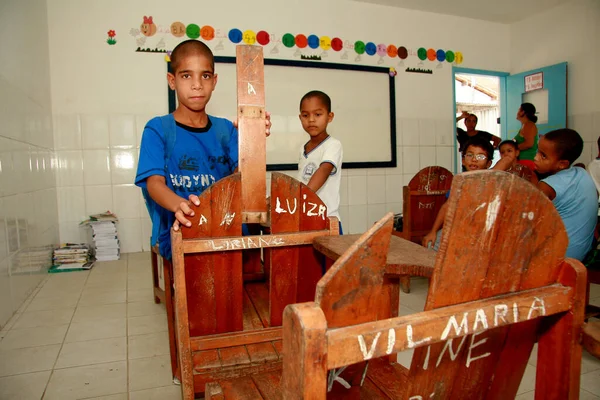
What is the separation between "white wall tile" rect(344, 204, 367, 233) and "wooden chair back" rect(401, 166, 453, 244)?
1.59 meters

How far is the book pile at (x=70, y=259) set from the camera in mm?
3183

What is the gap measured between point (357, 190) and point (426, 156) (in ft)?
3.39

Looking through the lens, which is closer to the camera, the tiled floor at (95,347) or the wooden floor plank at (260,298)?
the wooden floor plank at (260,298)

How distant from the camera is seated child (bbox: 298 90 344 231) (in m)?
2.00

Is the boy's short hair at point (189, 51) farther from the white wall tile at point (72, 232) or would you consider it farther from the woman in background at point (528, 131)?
the woman in background at point (528, 131)

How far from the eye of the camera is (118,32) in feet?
12.0

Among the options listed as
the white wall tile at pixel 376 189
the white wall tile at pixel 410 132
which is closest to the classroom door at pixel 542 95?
the white wall tile at pixel 410 132

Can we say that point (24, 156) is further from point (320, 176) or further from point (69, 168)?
point (320, 176)

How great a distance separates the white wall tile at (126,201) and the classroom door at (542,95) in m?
4.56

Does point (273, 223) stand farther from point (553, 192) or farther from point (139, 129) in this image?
point (139, 129)

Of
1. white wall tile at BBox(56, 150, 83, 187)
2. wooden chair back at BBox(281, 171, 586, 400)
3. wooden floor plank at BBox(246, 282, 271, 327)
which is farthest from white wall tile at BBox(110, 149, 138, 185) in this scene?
wooden chair back at BBox(281, 171, 586, 400)

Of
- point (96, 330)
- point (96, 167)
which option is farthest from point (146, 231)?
point (96, 330)

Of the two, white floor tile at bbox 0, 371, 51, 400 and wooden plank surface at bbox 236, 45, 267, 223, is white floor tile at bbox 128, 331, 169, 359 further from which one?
wooden plank surface at bbox 236, 45, 267, 223

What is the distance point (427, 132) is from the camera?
4.78 meters
